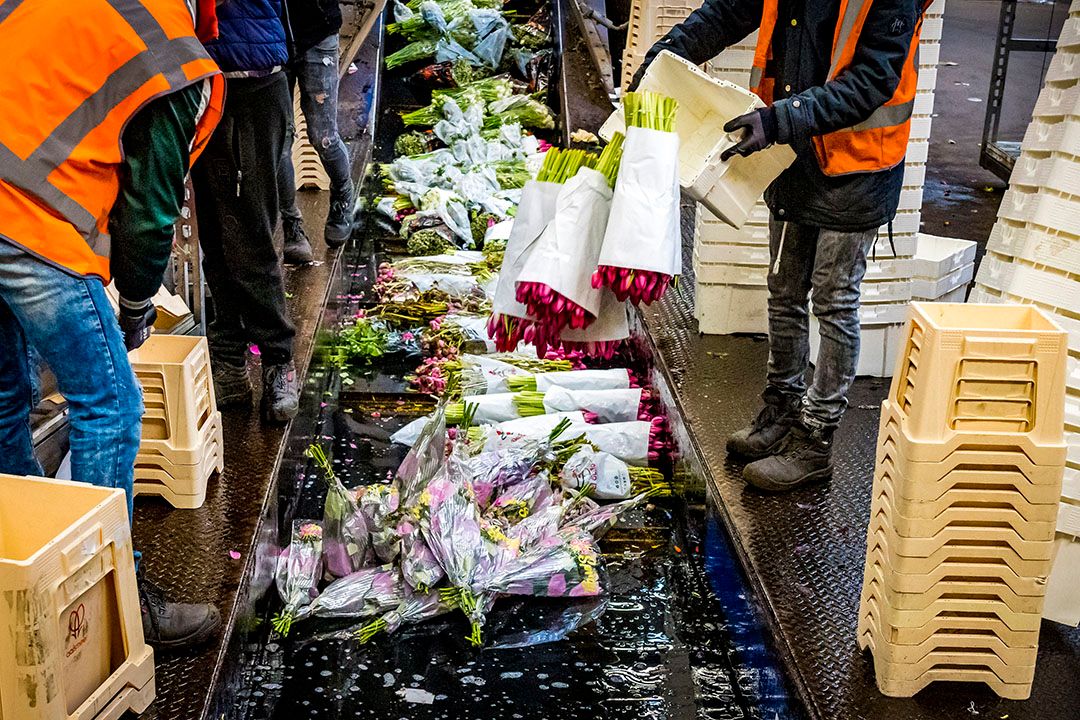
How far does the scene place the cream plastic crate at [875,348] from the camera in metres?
4.32

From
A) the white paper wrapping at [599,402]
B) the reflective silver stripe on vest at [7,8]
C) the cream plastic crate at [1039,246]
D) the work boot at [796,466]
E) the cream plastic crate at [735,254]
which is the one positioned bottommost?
the white paper wrapping at [599,402]

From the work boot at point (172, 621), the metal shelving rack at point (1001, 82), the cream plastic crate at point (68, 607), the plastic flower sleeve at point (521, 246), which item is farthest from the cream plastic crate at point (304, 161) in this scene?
the metal shelving rack at point (1001, 82)

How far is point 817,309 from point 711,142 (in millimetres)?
586

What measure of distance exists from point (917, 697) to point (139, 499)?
2207mm

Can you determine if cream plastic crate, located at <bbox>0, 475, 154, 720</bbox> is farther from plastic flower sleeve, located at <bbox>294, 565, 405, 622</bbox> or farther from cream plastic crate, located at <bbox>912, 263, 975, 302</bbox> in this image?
cream plastic crate, located at <bbox>912, 263, 975, 302</bbox>

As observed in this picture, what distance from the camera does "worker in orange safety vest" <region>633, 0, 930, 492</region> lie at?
9.55ft

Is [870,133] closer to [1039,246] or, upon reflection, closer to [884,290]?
[1039,246]

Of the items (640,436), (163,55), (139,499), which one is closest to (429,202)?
(640,436)

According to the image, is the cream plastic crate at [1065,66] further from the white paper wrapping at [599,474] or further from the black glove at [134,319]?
the black glove at [134,319]

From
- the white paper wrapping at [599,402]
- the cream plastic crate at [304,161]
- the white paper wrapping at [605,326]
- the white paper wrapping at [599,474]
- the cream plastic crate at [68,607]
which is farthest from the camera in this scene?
the cream plastic crate at [304,161]

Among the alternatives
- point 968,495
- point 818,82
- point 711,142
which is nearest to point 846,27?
point 818,82

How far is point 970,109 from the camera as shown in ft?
37.4

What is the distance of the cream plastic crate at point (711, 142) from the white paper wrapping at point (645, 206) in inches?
8.6

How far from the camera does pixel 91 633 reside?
2.25m
